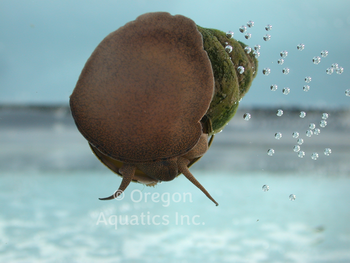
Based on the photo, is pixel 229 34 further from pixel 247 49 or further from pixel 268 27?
pixel 268 27

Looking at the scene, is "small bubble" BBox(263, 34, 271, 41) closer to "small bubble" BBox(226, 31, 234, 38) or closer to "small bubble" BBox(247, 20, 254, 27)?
"small bubble" BBox(247, 20, 254, 27)

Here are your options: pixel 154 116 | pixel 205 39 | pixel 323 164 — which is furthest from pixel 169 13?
pixel 323 164

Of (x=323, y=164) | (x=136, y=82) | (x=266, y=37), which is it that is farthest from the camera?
(x=323, y=164)

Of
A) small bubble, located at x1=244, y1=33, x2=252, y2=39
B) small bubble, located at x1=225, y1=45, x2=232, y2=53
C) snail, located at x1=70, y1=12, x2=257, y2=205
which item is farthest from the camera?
small bubble, located at x1=244, y1=33, x2=252, y2=39

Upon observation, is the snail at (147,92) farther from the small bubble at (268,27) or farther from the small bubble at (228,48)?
the small bubble at (268,27)

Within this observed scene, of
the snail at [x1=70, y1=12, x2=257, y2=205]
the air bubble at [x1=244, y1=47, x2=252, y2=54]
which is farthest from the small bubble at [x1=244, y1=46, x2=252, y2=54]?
the snail at [x1=70, y1=12, x2=257, y2=205]

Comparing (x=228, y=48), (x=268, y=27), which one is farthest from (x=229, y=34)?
(x=268, y=27)

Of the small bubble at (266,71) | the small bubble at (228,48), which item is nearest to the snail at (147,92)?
the small bubble at (228,48)

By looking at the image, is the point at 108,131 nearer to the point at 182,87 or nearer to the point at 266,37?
the point at 182,87
